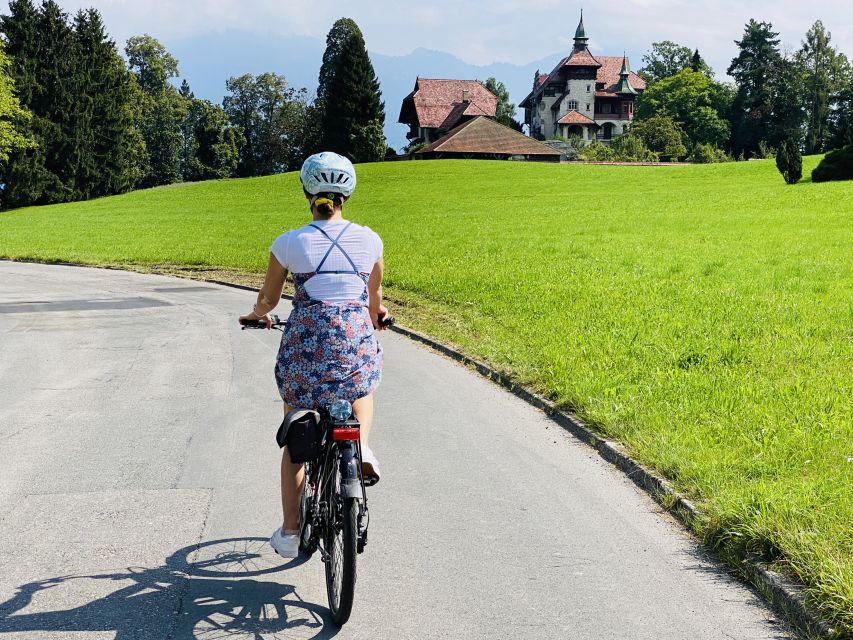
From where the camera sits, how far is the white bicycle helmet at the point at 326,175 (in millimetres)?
4562

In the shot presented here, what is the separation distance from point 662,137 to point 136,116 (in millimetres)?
51048

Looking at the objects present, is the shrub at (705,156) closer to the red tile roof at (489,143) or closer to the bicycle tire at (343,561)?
the red tile roof at (489,143)

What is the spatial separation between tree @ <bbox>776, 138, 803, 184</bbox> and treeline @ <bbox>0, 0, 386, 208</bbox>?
46.4 metres

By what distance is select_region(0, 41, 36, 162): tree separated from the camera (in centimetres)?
5881

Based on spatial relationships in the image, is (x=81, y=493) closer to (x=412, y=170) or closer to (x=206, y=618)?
(x=206, y=618)

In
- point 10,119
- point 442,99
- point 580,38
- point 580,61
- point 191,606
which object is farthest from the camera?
point 580,38

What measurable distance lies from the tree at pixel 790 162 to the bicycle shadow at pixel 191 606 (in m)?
45.0

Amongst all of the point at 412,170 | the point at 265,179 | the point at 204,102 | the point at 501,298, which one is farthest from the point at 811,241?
the point at 204,102

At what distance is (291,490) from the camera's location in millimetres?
4746

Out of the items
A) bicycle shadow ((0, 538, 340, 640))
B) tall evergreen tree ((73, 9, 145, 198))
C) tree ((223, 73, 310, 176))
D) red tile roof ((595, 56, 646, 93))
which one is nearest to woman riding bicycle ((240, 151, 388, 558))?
bicycle shadow ((0, 538, 340, 640))

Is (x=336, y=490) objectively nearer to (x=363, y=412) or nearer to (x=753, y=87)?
(x=363, y=412)

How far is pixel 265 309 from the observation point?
491 centimetres

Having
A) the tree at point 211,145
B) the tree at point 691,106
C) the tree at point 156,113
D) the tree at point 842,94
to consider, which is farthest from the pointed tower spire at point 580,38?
the tree at point 156,113

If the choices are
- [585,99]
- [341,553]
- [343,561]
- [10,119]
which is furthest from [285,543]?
[585,99]
